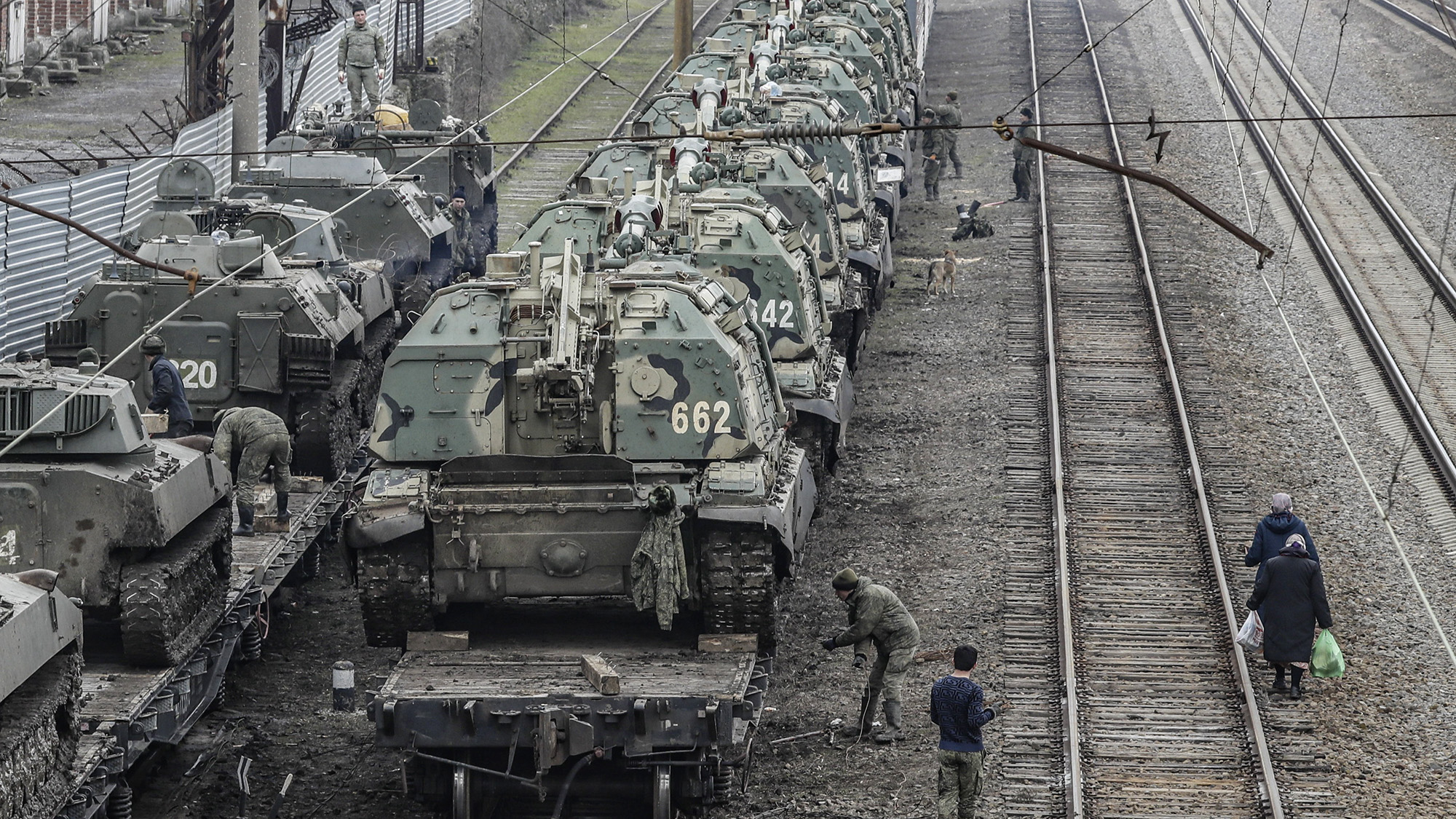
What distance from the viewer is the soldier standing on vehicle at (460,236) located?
29.2m

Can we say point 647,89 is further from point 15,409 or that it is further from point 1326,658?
point 15,409

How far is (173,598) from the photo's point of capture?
14.6m

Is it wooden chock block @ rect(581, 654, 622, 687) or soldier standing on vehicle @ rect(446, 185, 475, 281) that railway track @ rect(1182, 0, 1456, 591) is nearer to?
wooden chock block @ rect(581, 654, 622, 687)

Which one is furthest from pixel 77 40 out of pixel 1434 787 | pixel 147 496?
pixel 1434 787

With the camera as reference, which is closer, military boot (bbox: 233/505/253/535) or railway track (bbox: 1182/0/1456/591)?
military boot (bbox: 233/505/253/535)

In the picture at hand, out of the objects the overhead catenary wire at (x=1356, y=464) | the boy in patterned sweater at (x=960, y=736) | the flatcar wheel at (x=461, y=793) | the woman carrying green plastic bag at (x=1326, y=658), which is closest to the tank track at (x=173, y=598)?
the flatcar wheel at (x=461, y=793)

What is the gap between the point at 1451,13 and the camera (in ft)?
134

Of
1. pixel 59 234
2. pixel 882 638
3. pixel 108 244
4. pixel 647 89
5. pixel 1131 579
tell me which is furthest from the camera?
pixel 647 89

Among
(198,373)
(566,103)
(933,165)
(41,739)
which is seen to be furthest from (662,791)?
(566,103)

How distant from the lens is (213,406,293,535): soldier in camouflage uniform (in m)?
18.0

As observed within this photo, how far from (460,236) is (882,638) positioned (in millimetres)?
16193

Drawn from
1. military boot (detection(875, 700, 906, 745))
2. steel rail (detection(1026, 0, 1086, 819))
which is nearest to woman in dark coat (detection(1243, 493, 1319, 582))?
steel rail (detection(1026, 0, 1086, 819))

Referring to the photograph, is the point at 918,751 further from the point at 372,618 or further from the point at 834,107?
the point at 834,107

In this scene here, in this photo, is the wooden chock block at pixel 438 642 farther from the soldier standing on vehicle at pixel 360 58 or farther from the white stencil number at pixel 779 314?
the soldier standing on vehicle at pixel 360 58
